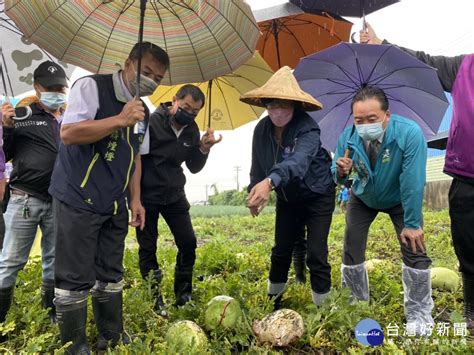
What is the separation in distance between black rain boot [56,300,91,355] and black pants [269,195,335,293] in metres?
1.77

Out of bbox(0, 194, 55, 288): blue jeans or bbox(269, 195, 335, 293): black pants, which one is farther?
bbox(269, 195, 335, 293): black pants

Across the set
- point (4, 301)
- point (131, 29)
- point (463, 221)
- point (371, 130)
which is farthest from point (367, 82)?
point (4, 301)

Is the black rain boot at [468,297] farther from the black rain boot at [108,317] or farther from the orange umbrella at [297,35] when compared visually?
the orange umbrella at [297,35]

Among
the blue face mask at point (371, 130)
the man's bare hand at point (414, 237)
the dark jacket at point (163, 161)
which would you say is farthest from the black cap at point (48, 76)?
the man's bare hand at point (414, 237)

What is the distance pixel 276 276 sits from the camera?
3906 millimetres

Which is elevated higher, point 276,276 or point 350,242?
point 350,242

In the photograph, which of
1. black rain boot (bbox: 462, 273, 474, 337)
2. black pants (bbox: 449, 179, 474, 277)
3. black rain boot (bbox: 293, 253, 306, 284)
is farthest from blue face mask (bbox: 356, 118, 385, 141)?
black rain boot (bbox: 293, 253, 306, 284)

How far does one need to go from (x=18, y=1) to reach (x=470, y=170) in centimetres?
367

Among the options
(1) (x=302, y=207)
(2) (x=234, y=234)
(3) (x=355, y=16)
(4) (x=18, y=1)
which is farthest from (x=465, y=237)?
(2) (x=234, y=234)

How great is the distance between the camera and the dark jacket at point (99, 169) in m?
2.76

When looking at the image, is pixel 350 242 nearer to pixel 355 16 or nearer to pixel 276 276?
pixel 276 276

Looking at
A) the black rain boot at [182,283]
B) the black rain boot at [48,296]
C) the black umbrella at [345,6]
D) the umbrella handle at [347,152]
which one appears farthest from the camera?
the black umbrella at [345,6]

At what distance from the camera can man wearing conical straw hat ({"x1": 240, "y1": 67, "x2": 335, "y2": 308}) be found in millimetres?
3473

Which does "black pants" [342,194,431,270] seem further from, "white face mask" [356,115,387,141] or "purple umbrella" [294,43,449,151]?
"purple umbrella" [294,43,449,151]
